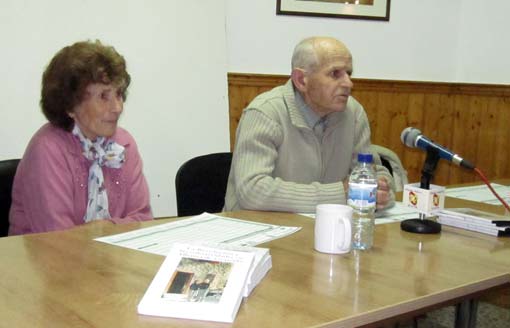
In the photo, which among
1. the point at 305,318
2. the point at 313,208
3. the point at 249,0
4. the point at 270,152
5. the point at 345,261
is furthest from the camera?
the point at 249,0

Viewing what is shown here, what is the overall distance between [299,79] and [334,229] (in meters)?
1.02

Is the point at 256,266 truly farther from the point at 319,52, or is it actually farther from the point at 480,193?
the point at 480,193

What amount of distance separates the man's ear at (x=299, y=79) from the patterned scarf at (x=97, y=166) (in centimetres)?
73

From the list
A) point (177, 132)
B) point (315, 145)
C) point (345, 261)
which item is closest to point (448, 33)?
point (177, 132)

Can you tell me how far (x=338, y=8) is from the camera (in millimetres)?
4141

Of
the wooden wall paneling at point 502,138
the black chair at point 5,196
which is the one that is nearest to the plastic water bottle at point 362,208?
the black chair at point 5,196

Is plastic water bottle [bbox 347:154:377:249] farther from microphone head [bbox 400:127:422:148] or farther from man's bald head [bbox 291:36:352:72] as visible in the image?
man's bald head [bbox 291:36:352:72]

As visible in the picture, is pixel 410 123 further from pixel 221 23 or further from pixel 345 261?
pixel 345 261

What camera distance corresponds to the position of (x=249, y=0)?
3793 mm

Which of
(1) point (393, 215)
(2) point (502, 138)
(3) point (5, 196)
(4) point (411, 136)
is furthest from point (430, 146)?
(2) point (502, 138)

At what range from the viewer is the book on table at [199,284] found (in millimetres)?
960

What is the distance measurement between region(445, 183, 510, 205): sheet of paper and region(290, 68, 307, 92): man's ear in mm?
681

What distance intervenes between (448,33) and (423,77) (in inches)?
16.0

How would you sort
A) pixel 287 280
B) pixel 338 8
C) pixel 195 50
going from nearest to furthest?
1. pixel 287 280
2. pixel 195 50
3. pixel 338 8
